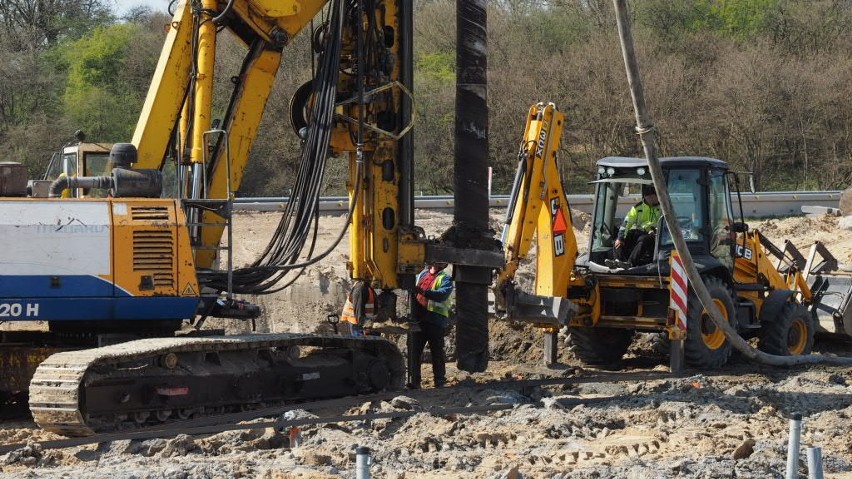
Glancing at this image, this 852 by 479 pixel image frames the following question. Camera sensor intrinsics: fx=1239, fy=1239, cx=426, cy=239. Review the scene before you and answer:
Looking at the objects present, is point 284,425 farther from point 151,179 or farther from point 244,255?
point 244,255

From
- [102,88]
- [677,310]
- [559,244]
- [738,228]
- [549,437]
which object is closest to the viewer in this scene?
[549,437]

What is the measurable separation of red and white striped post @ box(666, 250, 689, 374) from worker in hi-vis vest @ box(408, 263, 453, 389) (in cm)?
248

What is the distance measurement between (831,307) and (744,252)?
2011 millimetres

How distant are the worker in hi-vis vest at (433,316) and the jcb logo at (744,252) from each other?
3998 mm

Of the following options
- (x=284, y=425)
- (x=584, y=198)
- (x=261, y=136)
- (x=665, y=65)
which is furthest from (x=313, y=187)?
(x=665, y=65)

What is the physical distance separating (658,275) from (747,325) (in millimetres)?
1644

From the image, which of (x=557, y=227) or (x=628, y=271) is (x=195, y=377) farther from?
(x=628, y=271)

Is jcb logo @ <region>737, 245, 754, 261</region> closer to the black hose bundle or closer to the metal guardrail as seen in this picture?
the black hose bundle

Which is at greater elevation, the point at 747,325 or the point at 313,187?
the point at 313,187

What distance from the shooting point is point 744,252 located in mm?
14875

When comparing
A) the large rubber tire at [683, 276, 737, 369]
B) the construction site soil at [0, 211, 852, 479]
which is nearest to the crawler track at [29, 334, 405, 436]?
the construction site soil at [0, 211, 852, 479]

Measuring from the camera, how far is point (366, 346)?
1205cm

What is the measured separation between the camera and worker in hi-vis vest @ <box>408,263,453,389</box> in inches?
498

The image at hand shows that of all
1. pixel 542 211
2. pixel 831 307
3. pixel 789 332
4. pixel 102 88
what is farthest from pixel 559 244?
pixel 102 88
